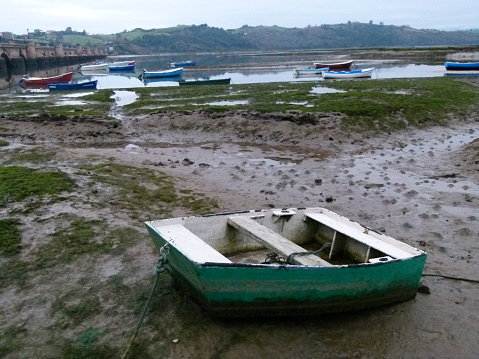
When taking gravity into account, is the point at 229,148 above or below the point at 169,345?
below

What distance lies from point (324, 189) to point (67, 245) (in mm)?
6363

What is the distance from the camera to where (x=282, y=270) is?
5.30m

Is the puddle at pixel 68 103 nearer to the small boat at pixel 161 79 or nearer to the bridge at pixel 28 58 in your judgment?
the small boat at pixel 161 79

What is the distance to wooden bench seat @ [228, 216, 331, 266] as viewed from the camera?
5845mm

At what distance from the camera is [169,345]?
5188mm

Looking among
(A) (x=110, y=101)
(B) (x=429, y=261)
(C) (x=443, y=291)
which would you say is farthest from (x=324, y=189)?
(A) (x=110, y=101)

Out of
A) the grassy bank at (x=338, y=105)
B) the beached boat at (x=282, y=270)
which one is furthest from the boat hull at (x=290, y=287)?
the grassy bank at (x=338, y=105)

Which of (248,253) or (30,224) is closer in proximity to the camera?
(248,253)

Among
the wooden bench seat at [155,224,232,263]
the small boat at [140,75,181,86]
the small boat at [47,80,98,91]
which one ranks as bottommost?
the small boat at [140,75,181,86]

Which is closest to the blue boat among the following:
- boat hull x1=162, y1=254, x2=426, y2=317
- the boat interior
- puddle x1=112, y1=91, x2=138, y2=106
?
puddle x1=112, y1=91, x2=138, y2=106

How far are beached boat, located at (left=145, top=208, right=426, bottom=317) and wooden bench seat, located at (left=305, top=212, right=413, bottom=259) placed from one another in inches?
0.5

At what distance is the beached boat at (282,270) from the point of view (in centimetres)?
532

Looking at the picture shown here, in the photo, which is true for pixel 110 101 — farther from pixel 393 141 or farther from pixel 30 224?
pixel 30 224

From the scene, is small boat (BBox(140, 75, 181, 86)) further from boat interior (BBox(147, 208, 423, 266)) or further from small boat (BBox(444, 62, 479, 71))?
boat interior (BBox(147, 208, 423, 266))
